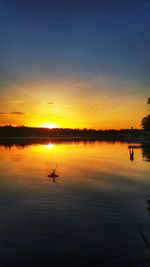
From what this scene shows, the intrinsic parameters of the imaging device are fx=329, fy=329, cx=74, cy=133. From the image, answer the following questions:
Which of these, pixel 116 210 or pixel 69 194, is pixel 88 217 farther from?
pixel 69 194

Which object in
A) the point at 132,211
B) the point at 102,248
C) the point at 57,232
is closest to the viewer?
the point at 102,248

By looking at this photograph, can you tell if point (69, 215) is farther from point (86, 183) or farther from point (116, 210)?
point (86, 183)

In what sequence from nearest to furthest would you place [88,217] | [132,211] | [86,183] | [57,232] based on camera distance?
[57,232], [88,217], [132,211], [86,183]

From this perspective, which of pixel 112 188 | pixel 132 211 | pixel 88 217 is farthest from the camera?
pixel 112 188

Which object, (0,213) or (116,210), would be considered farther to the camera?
(116,210)

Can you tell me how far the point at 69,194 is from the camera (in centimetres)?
3825

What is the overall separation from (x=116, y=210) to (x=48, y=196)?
9681 mm

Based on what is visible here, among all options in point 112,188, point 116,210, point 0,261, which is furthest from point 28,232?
point 112,188

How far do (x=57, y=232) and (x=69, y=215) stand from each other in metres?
5.10

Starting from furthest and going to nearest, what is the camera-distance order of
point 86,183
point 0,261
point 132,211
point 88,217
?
point 86,183
point 132,211
point 88,217
point 0,261

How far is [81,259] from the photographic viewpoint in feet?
57.6

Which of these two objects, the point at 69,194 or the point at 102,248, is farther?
the point at 69,194

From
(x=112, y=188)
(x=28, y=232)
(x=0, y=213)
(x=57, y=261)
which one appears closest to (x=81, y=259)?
(x=57, y=261)

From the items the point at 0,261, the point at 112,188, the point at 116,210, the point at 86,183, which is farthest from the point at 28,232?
the point at 86,183
